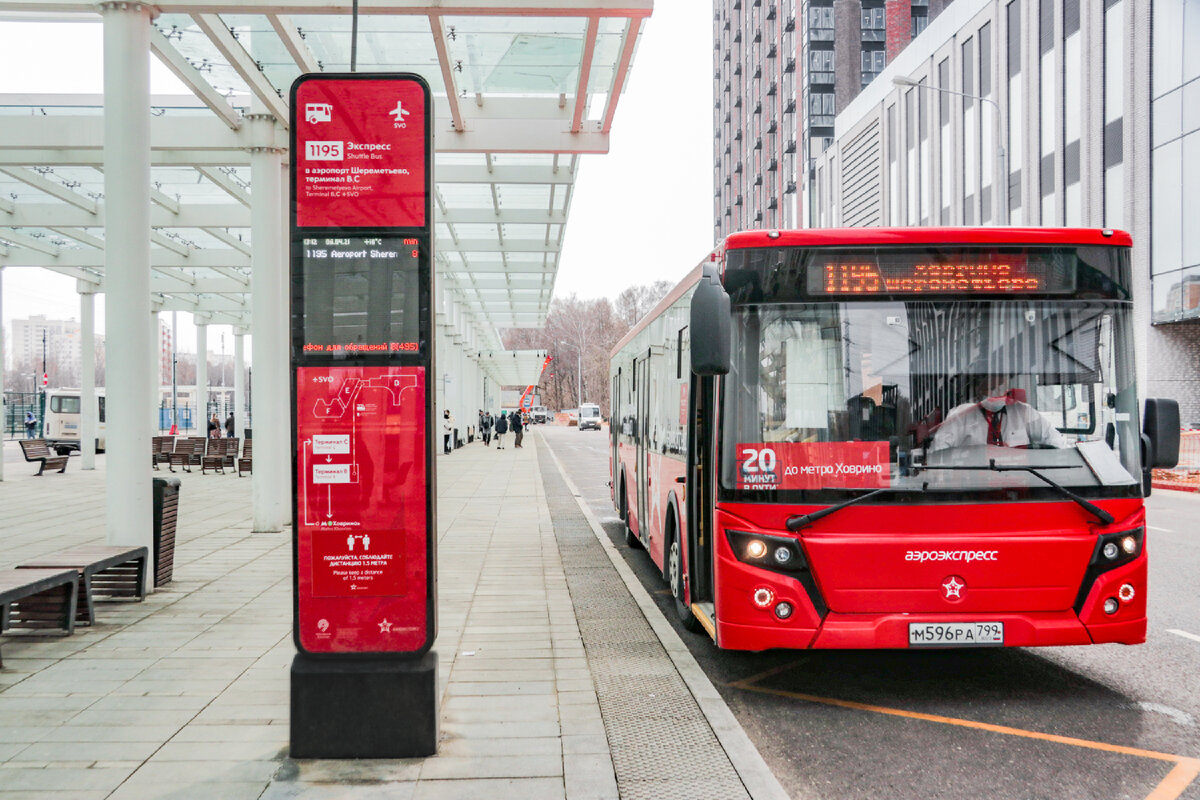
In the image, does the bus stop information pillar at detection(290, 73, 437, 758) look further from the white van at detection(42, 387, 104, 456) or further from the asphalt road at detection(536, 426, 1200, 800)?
the white van at detection(42, 387, 104, 456)

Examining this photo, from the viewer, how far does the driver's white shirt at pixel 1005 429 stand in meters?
5.38

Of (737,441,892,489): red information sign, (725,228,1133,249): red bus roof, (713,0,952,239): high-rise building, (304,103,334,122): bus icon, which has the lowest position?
(737,441,892,489): red information sign

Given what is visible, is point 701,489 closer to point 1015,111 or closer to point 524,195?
point 524,195

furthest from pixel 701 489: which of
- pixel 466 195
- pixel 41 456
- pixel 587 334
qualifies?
pixel 587 334

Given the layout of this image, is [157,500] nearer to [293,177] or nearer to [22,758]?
[22,758]

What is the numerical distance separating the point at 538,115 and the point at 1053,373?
9.16m

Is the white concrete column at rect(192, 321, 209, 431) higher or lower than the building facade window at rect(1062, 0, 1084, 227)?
lower

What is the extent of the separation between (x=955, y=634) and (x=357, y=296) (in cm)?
356

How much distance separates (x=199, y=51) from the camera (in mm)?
11047

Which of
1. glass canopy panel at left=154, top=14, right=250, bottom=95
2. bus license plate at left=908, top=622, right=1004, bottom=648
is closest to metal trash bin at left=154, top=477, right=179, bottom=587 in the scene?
glass canopy panel at left=154, top=14, right=250, bottom=95

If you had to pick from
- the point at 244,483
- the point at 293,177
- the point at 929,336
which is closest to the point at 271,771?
the point at 293,177

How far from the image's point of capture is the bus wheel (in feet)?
24.1

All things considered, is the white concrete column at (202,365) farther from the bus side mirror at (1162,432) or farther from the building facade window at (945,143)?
the bus side mirror at (1162,432)

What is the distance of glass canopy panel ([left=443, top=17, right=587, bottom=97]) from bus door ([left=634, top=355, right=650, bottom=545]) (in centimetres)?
373
